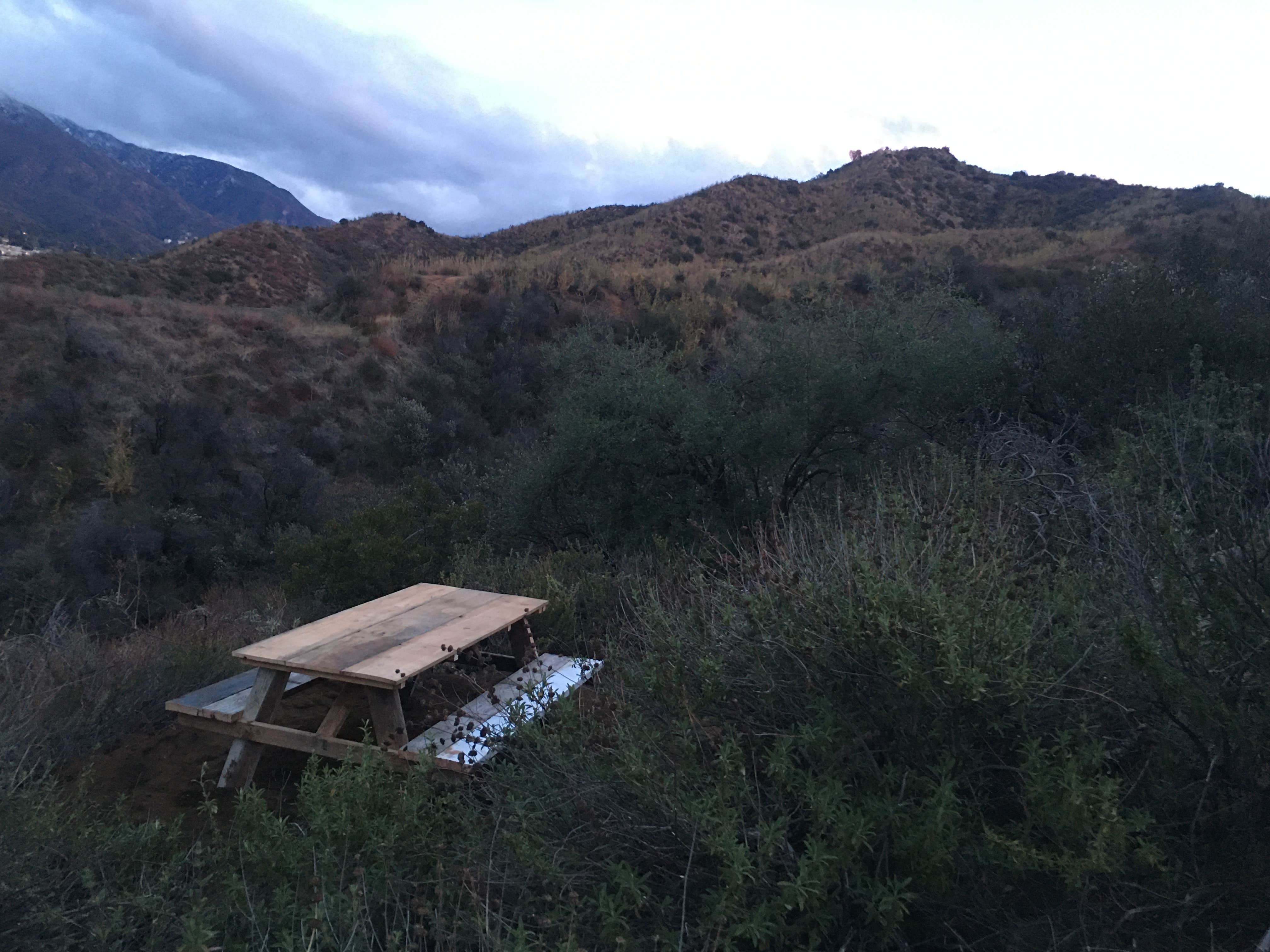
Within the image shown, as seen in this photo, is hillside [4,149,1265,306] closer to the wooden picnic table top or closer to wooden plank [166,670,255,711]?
the wooden picnic table top

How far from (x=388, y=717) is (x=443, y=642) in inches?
17.0

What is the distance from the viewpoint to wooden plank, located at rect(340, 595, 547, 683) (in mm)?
3633

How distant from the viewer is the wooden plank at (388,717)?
3768 millimetres

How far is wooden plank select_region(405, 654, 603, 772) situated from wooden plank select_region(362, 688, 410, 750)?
0.08 metres

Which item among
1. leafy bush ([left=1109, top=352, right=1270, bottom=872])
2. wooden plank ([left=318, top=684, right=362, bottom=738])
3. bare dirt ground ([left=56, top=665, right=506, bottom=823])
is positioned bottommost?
bare dirt ground ([left=56, top=665, right=506, bottom=823])

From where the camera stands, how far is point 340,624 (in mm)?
4414

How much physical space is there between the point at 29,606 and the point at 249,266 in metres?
23.3

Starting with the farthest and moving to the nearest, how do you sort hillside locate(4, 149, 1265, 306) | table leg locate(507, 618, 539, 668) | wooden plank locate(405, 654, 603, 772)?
hillside locate(4, 149, 1265, 306) → table leg locate(507, 618, 539, 668) → wooden plank locate(405, 654, 603, 772)

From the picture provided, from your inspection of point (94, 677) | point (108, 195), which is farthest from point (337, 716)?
point (108, 195)

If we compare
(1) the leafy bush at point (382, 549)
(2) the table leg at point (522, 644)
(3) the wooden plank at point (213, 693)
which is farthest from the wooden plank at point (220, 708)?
(1) the leafy bush at point (382, 549)

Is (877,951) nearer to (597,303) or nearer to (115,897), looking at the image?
(115,897)

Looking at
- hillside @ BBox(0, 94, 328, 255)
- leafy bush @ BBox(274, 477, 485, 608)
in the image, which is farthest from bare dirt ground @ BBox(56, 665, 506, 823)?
hillside @ BBox(0, 94, 328, 255)

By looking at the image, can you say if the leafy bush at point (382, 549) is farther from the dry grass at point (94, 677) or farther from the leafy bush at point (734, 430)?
the leafy bush at point (734, 430)

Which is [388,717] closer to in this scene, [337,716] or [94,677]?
[337,716]
